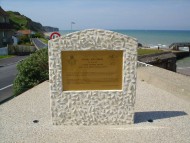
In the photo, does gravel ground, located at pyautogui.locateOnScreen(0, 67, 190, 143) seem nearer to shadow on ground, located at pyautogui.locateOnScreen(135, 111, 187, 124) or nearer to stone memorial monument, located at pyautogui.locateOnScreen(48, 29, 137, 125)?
shadow on ground, located at pyautogui.locateOnScreen(135, 111, 187, 124)

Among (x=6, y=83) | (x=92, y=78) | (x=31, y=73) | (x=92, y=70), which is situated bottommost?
(x=6, y=83)

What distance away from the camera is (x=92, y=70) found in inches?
324

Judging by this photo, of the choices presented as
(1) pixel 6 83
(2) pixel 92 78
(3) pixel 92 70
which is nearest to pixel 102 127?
(2) pixel 92 78

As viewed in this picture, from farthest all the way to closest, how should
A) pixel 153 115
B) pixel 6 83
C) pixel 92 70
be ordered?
pixel 6 83 → pixel 153 115 → pixel 92 70

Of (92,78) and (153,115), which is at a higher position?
(92,78)

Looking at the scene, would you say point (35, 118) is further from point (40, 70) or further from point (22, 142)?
point (40, 70)

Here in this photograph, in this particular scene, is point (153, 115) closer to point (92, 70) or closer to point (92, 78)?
point (92, 78)

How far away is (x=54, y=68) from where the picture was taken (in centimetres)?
808

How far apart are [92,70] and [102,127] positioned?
5.68 ft

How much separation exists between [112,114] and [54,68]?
2.25m

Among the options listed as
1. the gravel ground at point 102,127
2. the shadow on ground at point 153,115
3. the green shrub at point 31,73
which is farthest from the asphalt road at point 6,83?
the shadow on ground at point 153,115

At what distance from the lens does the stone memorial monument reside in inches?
315

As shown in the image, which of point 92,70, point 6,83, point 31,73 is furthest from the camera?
point 6,83

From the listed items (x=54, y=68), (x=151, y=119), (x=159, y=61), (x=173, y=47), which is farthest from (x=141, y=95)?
(x=173, y=47)
